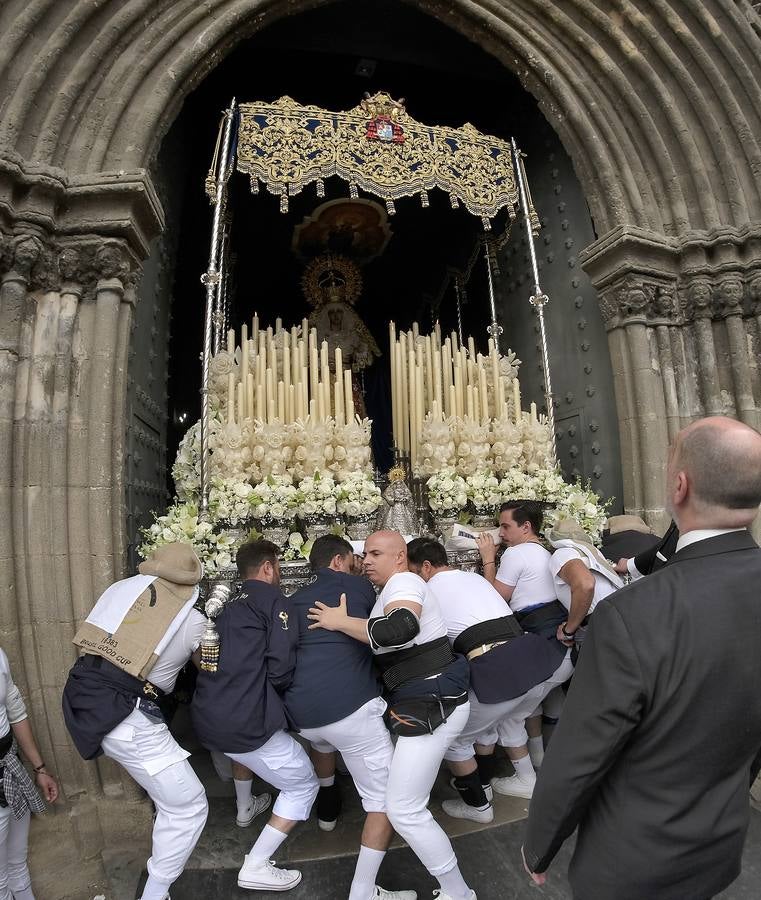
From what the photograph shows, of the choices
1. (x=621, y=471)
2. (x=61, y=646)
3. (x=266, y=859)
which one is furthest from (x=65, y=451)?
(x=621, y=471)

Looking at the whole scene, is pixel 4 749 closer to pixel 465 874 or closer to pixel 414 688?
pixel 414 688

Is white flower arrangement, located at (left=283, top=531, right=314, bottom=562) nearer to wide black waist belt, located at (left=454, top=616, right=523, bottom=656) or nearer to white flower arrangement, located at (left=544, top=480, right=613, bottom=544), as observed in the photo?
wide black waist belt, located at (left=454, top=616, right=523, bottom=656)

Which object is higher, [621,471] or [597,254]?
[597,254]

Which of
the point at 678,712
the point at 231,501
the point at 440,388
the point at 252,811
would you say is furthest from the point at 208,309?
the point at 678,712

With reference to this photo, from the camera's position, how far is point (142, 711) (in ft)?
8.36

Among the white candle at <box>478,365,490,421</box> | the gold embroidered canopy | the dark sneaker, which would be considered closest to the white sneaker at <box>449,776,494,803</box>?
the dark sneaker

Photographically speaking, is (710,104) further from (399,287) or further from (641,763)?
(641,763)

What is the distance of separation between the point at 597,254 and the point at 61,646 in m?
5.33

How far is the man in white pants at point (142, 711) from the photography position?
2496mm

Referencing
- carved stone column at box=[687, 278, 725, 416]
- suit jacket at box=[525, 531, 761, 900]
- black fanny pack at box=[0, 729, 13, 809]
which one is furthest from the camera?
carved stone column at box=[687, 278, 725, 416]

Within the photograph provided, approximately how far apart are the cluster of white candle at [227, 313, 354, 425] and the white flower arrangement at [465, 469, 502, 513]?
1.08 meters

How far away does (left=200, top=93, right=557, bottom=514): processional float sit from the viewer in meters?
4.61

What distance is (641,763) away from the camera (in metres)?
A: 1.41

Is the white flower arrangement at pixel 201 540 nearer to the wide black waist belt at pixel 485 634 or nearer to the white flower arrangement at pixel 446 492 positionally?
the white flower arrangement at pixel 446 492
